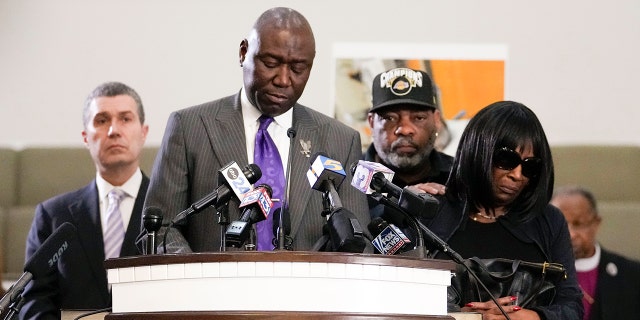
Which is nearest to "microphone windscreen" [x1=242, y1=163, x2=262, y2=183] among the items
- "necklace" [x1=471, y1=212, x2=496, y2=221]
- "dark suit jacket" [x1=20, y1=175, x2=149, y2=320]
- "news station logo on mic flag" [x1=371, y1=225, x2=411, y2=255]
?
"news station logo on mic flag" [x1=371, y1=225, x2=411, y2=255]

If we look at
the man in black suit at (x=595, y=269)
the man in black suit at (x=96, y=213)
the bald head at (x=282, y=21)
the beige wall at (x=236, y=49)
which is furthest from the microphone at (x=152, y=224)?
the beige wall at (x=236, y=49)

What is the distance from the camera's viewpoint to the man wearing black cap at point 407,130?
450cm

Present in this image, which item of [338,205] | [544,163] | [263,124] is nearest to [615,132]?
[544,163]

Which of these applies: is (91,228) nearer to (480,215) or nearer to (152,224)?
(480,215)

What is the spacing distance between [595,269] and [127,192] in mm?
1982

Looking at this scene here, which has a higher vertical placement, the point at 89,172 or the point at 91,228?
the point at 89,172

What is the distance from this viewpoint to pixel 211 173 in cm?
336

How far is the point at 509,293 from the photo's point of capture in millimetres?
3479

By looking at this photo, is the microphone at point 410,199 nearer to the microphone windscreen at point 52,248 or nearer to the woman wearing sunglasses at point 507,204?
the woman wearing sunglasses at point 507,204

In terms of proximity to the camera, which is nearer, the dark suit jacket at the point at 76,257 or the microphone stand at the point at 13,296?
the microphone stand at the point at 13,296

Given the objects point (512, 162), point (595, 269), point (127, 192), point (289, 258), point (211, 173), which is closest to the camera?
point (289, 258)

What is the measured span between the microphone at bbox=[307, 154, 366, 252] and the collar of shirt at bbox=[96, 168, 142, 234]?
2.18 metres

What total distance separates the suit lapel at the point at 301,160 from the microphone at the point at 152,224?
45cm

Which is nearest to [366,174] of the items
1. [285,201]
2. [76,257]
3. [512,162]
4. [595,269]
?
[285,201]
